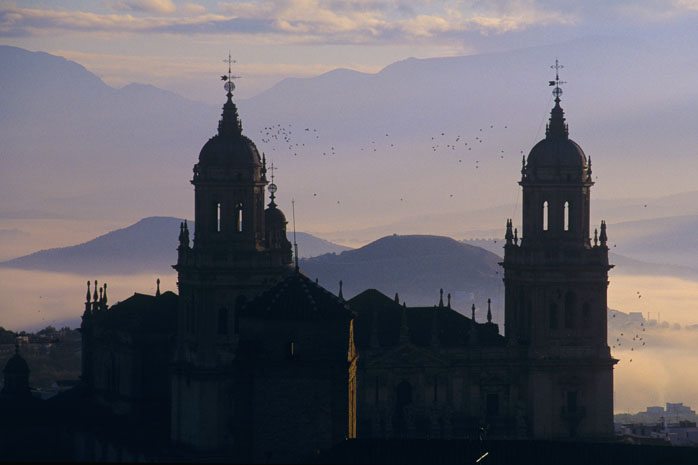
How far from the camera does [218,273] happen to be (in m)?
172

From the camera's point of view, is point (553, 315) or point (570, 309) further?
point (570, 309)

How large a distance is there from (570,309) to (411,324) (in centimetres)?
1061

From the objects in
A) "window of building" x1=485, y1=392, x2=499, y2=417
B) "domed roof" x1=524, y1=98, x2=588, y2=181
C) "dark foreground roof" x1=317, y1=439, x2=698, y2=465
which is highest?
"domed roof" x1=524, y1=98, x2=588, y2=181

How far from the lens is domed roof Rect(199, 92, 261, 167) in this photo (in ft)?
564

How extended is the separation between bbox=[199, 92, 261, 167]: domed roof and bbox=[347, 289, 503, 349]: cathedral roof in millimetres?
10972

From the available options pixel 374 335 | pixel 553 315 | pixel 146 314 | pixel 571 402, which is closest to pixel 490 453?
pixel 374 335

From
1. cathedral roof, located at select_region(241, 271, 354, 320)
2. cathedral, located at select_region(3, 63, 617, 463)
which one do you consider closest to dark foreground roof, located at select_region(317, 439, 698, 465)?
cathedral roof, located at select_region(241, 271, 354, 320)

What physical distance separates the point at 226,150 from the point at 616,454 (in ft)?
160

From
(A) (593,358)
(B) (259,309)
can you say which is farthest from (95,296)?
(B) (259,309)

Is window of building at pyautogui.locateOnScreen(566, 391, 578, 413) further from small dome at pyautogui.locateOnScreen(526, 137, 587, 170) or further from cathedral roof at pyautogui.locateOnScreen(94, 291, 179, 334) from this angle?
cathedral roof at pyautogui.locateOnScreen(94, 291, 179, 334)

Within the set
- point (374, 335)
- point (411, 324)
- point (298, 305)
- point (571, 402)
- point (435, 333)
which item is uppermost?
point (411, 324)

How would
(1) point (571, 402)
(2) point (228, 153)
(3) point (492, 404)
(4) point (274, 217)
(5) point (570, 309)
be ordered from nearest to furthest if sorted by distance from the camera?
(2) point (228, 153) < (3) point (492, 404) < (1) point (571, 402) < (5) point (570, 309) < (4) point (274, 217)

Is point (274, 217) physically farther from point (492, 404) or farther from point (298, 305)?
point (298, 305)

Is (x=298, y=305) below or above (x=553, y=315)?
below
